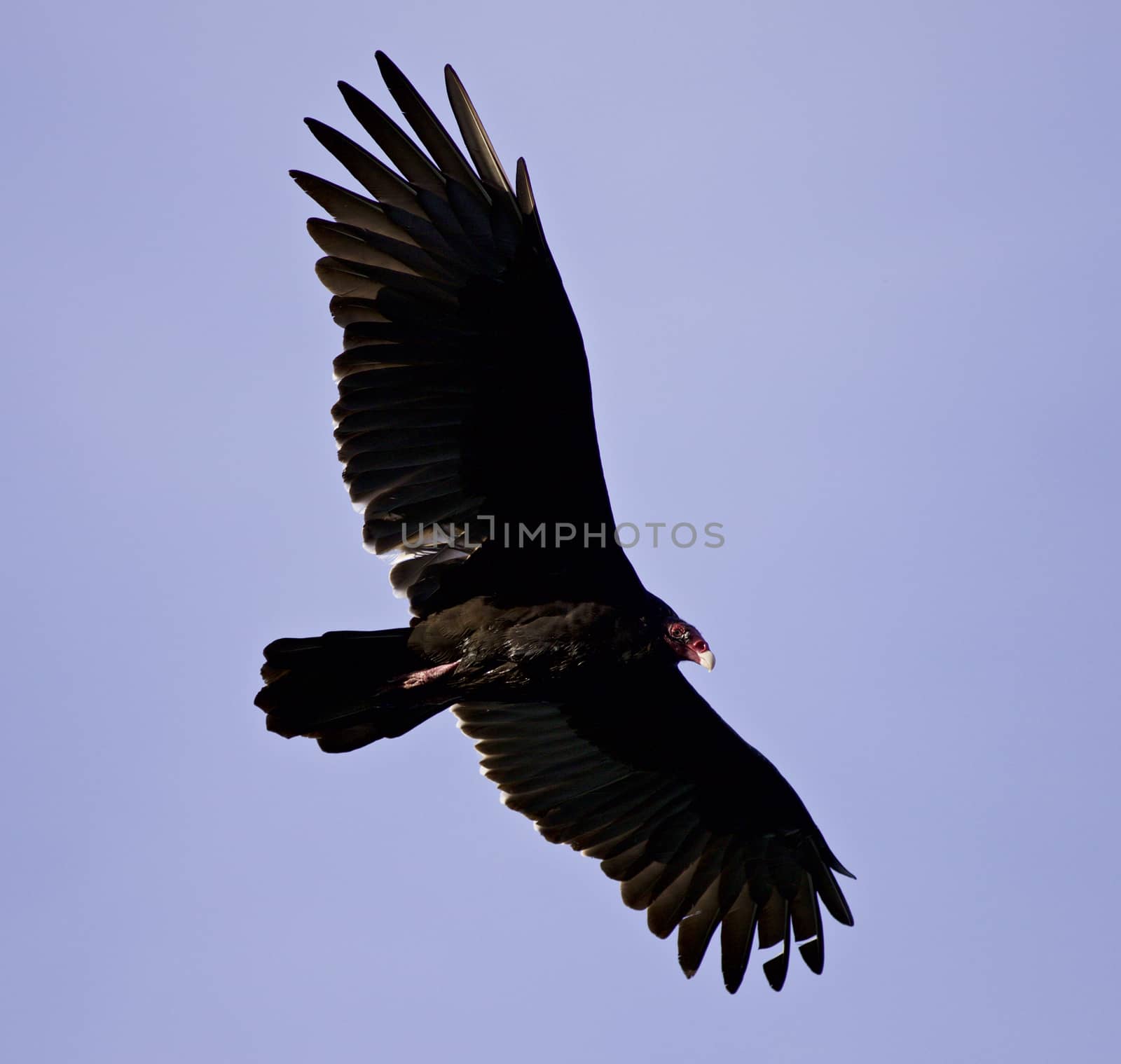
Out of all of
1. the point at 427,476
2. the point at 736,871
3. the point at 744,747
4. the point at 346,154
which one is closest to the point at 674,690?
the point at 744,747

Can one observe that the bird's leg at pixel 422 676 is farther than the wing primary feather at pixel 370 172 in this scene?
Yes

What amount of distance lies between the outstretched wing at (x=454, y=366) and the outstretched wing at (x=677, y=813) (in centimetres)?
107

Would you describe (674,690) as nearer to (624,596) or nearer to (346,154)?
(624,596)

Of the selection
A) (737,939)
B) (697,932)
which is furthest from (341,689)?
(737,939)

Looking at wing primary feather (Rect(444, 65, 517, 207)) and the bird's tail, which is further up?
wing primary feather (Rect(444, 65, 517, 207))

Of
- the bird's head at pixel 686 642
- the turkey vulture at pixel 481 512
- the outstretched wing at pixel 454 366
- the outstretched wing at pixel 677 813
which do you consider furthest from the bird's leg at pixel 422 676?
the bird's head at pixel 686 642

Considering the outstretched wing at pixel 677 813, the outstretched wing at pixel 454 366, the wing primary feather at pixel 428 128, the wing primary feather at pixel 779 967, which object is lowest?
the wing primary feather at pixel 779 967

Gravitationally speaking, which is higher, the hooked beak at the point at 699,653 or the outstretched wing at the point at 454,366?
the outstretched wing at the point at 454,366

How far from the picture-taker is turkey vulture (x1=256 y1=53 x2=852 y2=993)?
6.45 metres

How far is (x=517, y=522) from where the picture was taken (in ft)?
22.5

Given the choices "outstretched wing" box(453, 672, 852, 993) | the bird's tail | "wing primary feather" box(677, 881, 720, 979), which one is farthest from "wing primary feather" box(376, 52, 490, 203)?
"wing primary feather" box(677, 881, 720, 979)

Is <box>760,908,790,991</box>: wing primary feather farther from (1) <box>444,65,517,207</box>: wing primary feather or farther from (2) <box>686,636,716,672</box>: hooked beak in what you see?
(1) <box>444,65,517,207</box>: wing primary feather

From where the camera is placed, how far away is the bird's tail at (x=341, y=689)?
657 centimetres

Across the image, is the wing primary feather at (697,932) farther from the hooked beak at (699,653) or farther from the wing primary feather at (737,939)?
the hooked beak at (699,653)
